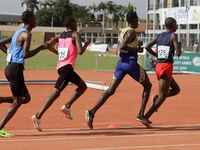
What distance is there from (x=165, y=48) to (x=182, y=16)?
135 feet

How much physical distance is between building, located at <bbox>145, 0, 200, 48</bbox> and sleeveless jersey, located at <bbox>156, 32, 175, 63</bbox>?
130 feet

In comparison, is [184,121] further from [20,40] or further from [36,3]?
[36,3]

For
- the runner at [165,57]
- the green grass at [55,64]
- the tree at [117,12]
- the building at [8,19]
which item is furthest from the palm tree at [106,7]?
the runner at [165,57]

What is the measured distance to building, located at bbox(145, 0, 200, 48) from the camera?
147 ft

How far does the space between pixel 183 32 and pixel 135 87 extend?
138 ft

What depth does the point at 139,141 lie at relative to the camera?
5211 mm

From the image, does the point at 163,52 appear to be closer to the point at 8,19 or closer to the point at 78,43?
the point at 78,43

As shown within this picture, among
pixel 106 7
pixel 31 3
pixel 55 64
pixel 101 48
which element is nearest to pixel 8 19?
pixel 31 3

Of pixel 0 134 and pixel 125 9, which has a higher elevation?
pixel 125 9

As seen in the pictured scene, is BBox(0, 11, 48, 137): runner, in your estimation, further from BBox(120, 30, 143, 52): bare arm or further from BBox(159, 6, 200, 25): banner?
BBox(159, 6, 200, 25): banner

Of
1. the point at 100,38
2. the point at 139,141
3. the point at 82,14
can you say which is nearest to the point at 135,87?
the point at 139,141

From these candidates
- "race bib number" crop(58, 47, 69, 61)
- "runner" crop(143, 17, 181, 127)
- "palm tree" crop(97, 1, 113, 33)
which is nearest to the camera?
"race bib number" crop(58, 47, 69, 61)

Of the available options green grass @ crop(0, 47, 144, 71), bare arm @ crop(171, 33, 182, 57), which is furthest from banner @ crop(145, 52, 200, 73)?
bare arm @ crop(171, 33, 182, 57)

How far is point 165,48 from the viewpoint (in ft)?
21.5
